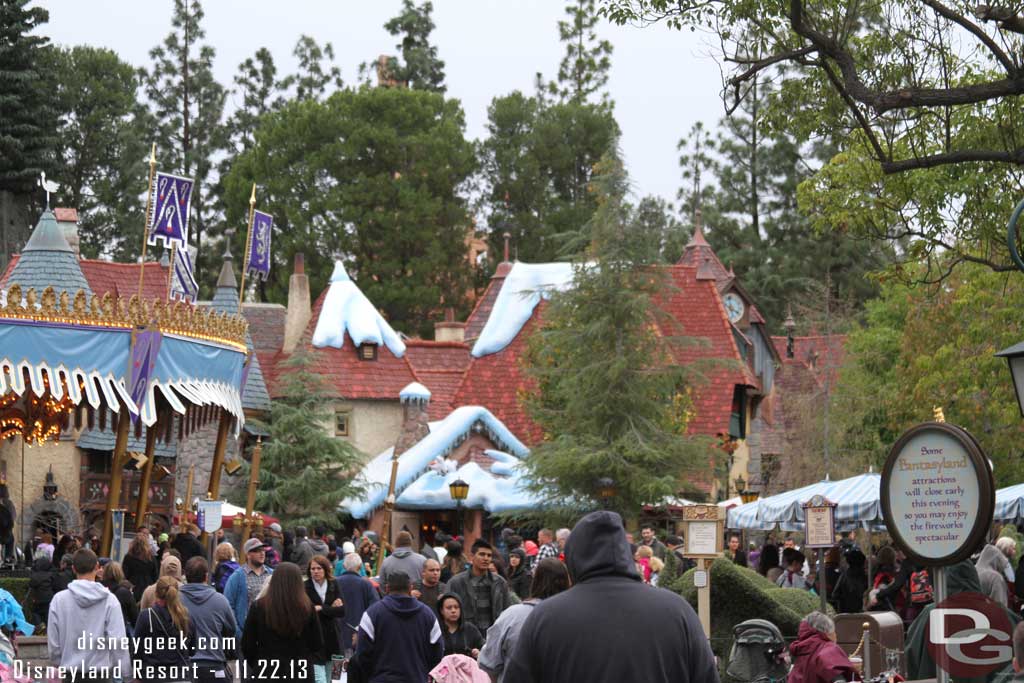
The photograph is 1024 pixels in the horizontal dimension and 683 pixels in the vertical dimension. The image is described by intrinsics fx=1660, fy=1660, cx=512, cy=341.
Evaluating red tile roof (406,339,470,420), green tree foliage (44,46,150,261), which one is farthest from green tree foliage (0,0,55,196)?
red tile roof (406,339,470,420)

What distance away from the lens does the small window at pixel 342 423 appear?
48731 mm

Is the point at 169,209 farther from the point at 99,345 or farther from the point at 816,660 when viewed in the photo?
the point at 816,660

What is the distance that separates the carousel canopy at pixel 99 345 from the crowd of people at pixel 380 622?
14.4 ft

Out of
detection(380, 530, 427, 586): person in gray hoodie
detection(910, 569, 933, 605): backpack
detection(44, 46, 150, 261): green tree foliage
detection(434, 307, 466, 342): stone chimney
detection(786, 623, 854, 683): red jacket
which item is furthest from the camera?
detection(44, 46, 150, 261): green tree foliage

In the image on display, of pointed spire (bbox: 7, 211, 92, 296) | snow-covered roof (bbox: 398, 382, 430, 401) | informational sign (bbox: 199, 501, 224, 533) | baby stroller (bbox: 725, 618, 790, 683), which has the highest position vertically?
pointed spire (bbox: 7, 211, 92, 296)

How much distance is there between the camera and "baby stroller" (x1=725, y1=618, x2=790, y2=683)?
12703mm

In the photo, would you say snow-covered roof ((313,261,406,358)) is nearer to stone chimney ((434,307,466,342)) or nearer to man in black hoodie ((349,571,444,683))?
→ stone chimney ((434,307,466,342))

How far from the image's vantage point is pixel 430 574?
14969mm

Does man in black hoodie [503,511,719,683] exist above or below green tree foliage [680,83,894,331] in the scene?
below

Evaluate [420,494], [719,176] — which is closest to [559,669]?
[420,494]

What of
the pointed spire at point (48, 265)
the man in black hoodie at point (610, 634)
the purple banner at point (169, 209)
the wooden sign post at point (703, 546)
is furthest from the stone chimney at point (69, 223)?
the man in black hoodie at point (610, 634)

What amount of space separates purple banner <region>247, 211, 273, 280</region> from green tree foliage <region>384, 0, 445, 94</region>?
140 ft

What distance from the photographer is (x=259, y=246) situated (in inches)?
1158

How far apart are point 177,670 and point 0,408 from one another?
41.0 feet
